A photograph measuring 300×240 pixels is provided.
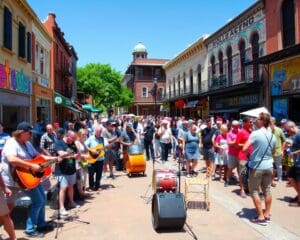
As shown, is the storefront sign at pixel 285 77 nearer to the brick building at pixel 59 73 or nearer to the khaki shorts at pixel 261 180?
the khaki shorts at pixel 261 180

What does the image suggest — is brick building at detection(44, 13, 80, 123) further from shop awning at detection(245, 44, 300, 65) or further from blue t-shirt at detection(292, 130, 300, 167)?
blue t-shirt at detection(292, 130, 300, 167)

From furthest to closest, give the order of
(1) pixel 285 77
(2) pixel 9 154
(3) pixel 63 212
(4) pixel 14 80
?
(1) pixel 285 77
(4) pixel 14 80
(3) pixel 63 212
(2) pixel 9 154

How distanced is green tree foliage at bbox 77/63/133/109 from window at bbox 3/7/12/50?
42.7 meters

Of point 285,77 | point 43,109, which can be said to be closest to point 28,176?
point 285,77

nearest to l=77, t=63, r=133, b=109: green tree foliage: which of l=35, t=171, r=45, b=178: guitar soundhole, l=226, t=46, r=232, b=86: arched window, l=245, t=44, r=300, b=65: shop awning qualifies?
l=226, t=46, r=232, b=86: arched window

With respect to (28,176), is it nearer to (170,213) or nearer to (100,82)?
(170,213)

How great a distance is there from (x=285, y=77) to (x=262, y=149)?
1439 centimetres

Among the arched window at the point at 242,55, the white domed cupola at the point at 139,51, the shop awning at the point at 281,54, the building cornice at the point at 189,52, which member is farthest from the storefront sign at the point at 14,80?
the white domed cupola at the point at 139,51

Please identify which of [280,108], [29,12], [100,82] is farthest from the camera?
[100,82]

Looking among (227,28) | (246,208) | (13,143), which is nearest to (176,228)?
(246,208)

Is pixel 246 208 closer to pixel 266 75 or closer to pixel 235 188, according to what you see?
pixel 235 188

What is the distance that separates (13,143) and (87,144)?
3.88 meters

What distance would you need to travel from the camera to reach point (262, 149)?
23.0ft

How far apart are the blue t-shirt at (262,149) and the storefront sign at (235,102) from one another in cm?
1731
